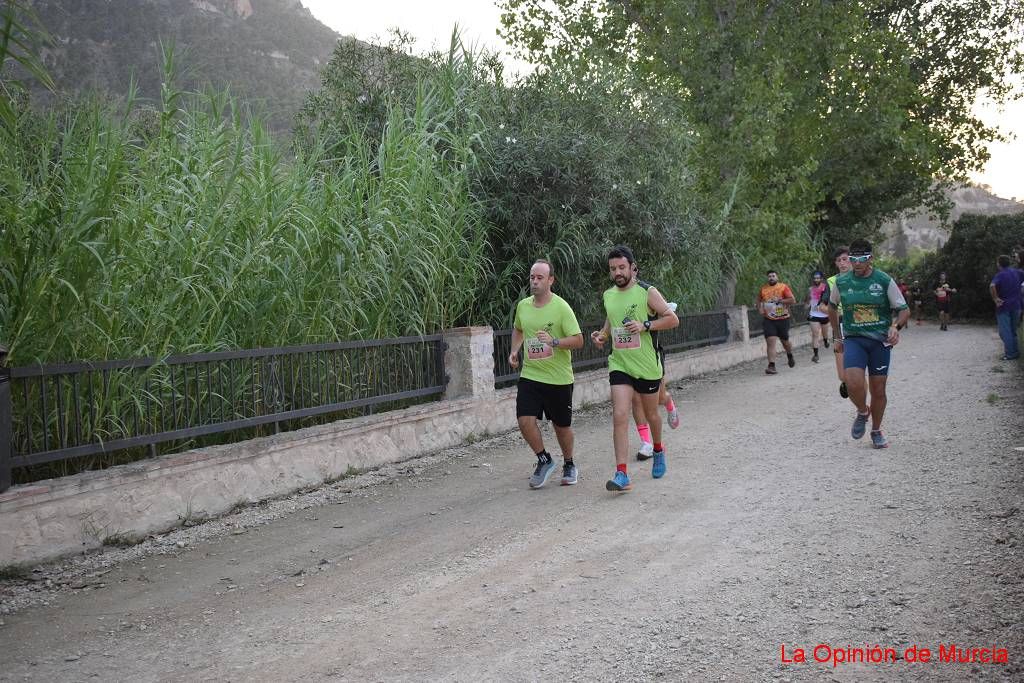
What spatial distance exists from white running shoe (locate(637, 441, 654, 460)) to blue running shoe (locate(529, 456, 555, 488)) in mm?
1233

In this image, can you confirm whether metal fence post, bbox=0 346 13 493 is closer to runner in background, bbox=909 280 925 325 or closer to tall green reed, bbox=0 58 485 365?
tall green reed, bbox=0 58 485 365

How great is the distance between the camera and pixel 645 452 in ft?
28.6

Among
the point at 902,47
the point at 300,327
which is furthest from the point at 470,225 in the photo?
the point at 902,47

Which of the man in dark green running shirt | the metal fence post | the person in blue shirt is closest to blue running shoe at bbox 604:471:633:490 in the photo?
the man in dark green running shirt

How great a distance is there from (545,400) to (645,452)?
4.89 ft

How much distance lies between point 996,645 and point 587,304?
9656 mm

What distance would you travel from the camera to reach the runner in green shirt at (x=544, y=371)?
764 cm

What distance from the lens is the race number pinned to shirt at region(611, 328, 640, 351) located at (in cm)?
766

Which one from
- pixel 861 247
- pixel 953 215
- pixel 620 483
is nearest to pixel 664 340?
pixel 861 247

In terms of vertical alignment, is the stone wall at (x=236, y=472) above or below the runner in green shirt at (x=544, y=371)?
below

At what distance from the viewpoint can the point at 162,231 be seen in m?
6.98

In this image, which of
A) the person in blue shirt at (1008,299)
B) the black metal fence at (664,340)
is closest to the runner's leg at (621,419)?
the black metal fence at (664,340)

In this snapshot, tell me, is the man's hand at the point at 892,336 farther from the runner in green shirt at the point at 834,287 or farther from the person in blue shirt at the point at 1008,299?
the person in blue shirt at the point at 1008,299

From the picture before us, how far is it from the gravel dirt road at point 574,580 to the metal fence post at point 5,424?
63 centimetres
